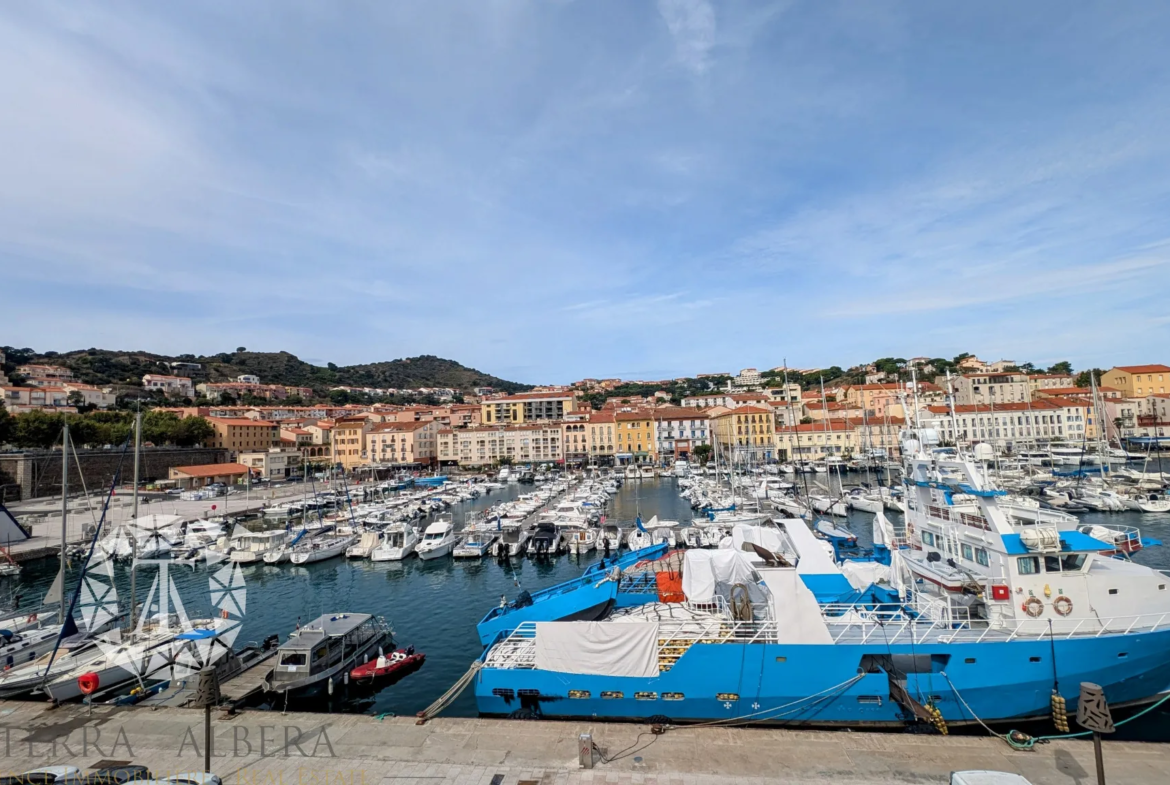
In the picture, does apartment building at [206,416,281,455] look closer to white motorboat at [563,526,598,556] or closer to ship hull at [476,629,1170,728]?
white motorboat at [563,526,598,556]

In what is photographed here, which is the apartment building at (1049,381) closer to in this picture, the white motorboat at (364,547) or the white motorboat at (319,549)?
the white motorboat at (364,547)

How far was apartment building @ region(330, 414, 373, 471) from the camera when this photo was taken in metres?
85.2

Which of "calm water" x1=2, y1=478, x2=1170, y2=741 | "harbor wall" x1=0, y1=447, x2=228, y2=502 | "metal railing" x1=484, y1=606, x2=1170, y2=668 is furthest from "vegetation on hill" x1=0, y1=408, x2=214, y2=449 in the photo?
"metal railing" x1=484, y1=606, x2=1170, y2=668

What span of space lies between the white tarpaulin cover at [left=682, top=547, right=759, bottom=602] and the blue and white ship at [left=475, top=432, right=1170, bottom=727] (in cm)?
47

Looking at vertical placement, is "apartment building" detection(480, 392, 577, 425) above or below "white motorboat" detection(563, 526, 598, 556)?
above

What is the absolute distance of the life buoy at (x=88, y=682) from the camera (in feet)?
40.5

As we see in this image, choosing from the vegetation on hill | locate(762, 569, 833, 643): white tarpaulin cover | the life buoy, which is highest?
the vegetation on hill

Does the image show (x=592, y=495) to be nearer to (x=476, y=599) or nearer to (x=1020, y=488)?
(x=476, y=599)

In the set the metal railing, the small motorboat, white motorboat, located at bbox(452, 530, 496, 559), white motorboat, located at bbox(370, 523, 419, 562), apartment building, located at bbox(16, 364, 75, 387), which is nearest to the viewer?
the metal railing

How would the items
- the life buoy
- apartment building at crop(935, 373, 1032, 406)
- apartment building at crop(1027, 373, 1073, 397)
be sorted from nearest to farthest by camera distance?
the life buoy → apartment building at crop(935, 373, 1032, 406) → apartment building at crop(1027, 373, 1073, 397)

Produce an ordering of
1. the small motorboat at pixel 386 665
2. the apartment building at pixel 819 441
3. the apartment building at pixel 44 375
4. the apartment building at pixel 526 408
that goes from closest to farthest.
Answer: the small motorboat at pixel 386 665 → the apartment building at pixel 819 441 → the apartment building at pixel 526 408 → the apartment building at pixel 44 375

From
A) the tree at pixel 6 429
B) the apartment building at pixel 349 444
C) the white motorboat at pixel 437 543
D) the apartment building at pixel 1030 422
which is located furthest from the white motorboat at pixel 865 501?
the tree at pixel 6 429

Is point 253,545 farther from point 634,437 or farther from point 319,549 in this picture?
point 634,437

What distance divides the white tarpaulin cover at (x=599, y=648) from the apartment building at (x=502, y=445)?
72.6 metres
